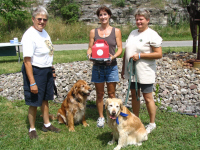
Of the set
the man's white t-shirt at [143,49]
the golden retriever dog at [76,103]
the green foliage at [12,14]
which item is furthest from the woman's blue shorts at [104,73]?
the green foliage at [12,14]

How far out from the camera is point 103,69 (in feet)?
12.5

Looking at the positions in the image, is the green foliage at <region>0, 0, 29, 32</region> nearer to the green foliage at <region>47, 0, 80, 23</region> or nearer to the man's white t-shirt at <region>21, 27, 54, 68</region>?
the green foliage at <region>47, 0, 80, 23</region>

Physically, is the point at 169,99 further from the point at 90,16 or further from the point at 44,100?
the point at 90,16

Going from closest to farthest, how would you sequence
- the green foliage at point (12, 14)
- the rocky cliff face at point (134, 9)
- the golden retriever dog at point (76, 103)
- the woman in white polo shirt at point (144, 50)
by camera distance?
Result: 1. the woman in white polo shirt at point (144, 50)
2. the golden retriever dog at point (76, 103)
3. the green foliage at point (12, 14)
4. the rocky cliff face at point (134, 9)

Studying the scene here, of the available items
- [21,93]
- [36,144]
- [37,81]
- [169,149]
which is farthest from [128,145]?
[21,93]

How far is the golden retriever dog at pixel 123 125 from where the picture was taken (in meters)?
3.06

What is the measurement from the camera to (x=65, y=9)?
2073 centimetres

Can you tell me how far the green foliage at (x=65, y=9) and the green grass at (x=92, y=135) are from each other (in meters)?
17.5

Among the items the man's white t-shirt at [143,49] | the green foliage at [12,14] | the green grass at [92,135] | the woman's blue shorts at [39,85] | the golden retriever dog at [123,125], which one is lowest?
the green grass at [92,135]

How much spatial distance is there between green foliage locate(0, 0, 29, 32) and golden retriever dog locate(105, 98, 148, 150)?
1694 centimetres

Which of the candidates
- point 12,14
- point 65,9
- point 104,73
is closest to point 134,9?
point 65,9

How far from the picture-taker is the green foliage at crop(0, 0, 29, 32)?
1720 centimetres

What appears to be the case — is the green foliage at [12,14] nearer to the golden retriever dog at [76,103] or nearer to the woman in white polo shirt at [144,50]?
the golden retriever dog at [76,103]

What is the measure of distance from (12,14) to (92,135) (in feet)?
54.4
